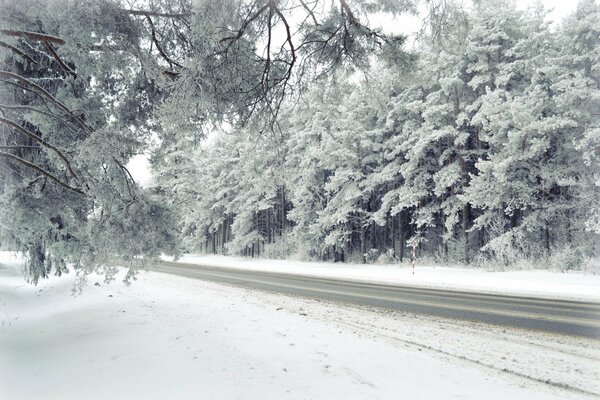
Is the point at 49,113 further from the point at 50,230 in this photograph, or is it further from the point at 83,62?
the point at 50,230

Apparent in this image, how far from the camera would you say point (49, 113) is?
630 centimetres

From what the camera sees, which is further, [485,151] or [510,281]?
[485,151]

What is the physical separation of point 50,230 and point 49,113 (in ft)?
9.77

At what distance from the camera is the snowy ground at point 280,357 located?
4.12m

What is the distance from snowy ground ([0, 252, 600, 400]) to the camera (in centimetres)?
412

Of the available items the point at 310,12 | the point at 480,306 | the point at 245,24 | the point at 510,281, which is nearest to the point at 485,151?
the point at 510,281

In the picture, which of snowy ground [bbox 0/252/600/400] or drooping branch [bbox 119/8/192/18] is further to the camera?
drooping branch [bbox 119/8/192/18]

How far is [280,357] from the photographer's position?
5.08 metres

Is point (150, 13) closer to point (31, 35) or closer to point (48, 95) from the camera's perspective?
point (31, 35)

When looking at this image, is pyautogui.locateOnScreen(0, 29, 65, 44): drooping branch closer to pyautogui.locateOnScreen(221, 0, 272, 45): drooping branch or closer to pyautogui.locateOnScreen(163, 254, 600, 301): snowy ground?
pyautogui.locateOnScreen(221, 0, 272, 45): drooping branch

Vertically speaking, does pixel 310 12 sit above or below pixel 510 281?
above

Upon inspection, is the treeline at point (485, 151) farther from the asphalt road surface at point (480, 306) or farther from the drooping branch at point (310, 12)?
the drooping branch at point (310, 12)

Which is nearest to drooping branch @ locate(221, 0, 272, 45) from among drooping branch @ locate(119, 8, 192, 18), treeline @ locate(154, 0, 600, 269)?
drooping branch @ locate(119, 8, 192, 18)

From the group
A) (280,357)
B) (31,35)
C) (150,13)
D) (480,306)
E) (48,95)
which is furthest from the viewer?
(480,306)
